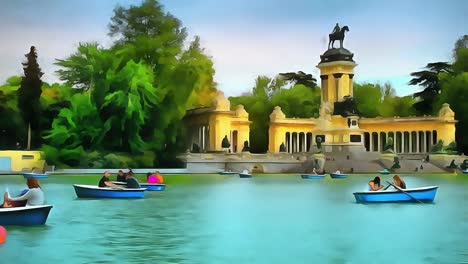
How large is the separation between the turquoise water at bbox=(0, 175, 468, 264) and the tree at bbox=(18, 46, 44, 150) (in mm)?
26355

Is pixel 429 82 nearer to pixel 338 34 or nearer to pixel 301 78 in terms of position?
pixel 338 34

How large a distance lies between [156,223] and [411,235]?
6.63 meters

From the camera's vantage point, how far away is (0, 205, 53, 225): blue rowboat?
1847 centimetres

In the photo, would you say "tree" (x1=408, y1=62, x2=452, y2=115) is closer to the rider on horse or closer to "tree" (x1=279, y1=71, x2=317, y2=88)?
the rider on horse

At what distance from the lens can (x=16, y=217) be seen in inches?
735

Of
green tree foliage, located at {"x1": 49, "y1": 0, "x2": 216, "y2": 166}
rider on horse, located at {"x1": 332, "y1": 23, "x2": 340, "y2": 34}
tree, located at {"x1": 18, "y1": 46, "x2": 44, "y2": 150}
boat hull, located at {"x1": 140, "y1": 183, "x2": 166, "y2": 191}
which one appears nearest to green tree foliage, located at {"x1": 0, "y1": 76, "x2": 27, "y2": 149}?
tree, located at {"x1": 18, "y1": 46, "x2": 44, "y2": 150}

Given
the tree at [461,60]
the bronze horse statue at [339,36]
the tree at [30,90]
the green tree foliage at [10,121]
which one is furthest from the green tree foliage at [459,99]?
the green tree foliage at [10,121]

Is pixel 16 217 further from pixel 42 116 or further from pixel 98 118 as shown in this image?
pixel 42 116

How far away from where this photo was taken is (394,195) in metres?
26.7

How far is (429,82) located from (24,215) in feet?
201

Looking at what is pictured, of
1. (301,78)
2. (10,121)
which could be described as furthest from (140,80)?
(301,78)

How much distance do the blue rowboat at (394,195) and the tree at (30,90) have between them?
32616mm

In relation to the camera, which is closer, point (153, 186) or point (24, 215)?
point (24, 215)

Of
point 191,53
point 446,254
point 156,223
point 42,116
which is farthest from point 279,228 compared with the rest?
point 191,53
